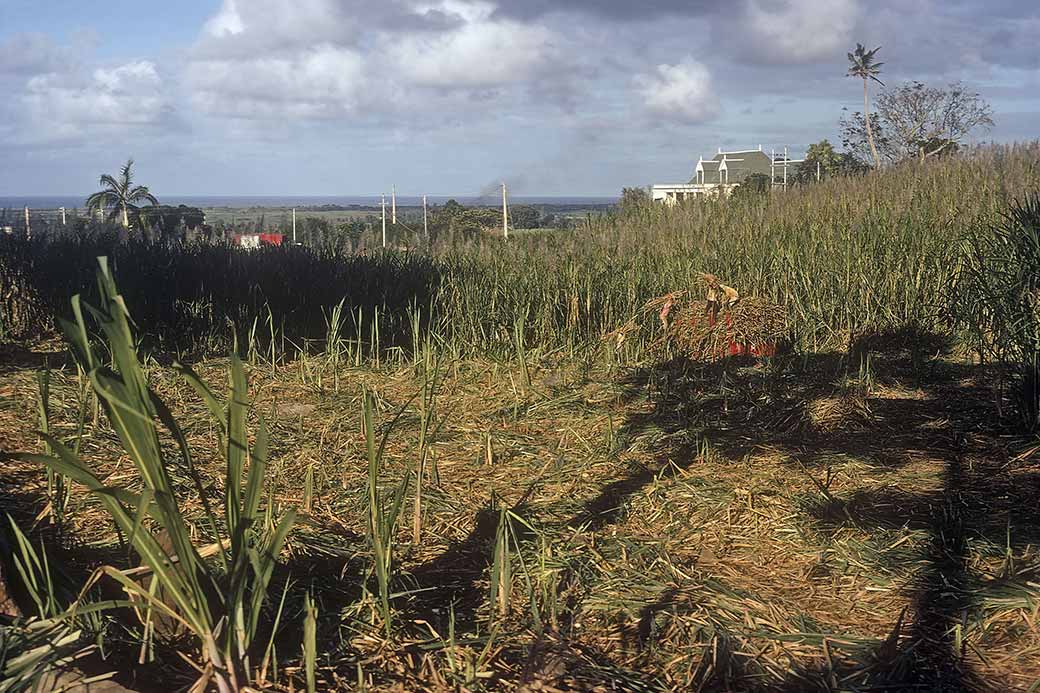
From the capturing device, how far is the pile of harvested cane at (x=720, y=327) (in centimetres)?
520

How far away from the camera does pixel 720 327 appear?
17.1 feet

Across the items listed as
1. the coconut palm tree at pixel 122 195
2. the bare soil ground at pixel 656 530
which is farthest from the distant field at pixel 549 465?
the coconut palm tree at pixel 122 195

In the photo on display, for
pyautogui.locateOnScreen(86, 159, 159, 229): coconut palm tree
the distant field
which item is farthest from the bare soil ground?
pyautogui.locateOnScreen(86, 159, 159, 229): coconut palm tree

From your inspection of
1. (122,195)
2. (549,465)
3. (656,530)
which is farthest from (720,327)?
(122,195)

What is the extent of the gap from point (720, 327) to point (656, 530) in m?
2.61

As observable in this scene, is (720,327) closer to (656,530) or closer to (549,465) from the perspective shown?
(549,465)

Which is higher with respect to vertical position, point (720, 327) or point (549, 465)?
point (720, 327)

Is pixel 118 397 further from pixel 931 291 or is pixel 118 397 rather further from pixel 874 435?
pixel 931 291

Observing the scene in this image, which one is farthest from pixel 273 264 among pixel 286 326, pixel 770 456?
pixel 770 456

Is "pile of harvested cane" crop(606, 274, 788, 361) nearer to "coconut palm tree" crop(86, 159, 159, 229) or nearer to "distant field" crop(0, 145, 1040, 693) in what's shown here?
"distant field" crop(0, 145, 1040, 693)

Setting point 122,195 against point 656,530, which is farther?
point 122,195

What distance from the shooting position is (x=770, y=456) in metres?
3.51

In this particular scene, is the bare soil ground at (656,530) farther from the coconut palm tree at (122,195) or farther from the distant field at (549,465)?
the coconut palm tree at (122,195)

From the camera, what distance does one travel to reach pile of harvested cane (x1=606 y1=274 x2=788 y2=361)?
5.20 m
